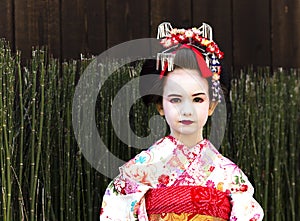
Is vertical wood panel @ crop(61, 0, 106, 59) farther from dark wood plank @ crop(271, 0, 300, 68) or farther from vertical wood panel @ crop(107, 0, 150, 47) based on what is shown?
dark wood plank @ crop(271, 0, 300, 68)

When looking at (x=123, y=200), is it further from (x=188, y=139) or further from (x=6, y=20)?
(x=6, y=20)

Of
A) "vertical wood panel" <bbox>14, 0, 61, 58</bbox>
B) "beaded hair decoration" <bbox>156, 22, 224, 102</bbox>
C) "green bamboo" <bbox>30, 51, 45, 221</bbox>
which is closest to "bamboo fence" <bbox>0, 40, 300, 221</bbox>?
"green bamboo" <bbox>30, 51, 45, 221</bbox>

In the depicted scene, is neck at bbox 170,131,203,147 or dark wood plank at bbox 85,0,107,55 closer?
neck at bbox 170,131,203,147

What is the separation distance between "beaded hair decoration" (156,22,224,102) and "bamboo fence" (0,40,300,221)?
0.56 metres

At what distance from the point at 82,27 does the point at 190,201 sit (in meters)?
1.32

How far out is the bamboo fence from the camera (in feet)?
9.84

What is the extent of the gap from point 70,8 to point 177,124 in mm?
1184

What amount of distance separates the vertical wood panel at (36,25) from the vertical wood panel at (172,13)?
1.53ft

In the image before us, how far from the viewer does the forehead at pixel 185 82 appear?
2627mm

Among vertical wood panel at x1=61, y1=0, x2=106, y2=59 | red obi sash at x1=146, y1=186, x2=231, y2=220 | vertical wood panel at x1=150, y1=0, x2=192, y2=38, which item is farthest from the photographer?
vertical wood panel at x1=150, y1=0, x2=192, y2=38

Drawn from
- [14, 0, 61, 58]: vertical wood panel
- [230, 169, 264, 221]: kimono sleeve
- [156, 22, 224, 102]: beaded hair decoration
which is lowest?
[230, 169, 264, 221]: kimono sleeve

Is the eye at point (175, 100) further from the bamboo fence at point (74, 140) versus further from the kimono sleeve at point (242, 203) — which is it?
the bamboo fence at point (74, 140)

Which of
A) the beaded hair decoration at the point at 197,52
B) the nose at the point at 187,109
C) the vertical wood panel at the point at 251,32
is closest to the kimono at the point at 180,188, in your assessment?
the nose at the point at 187,109

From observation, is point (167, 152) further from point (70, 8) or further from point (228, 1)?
point (228, 1)
